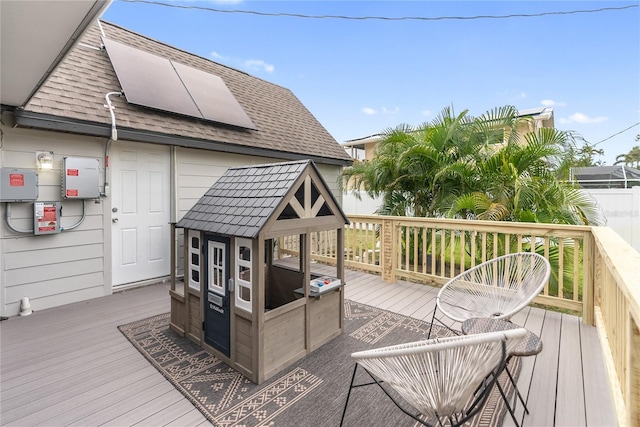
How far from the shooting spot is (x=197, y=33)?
35.3 feet

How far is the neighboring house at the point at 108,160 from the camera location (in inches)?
136

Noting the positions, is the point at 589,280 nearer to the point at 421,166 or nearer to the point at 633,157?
the point at 421,166

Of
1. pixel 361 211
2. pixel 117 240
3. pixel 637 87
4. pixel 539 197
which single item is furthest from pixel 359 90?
pixel 117 240

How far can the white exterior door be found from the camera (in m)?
4.20

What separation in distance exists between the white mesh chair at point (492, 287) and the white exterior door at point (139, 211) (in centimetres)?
401

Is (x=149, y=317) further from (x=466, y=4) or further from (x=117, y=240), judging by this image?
(x=466, y=4)

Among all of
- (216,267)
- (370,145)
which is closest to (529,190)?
(216,267)

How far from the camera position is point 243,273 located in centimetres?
237

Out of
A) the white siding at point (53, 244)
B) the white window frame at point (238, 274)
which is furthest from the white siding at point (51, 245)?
the white window frame at point (238, 274)

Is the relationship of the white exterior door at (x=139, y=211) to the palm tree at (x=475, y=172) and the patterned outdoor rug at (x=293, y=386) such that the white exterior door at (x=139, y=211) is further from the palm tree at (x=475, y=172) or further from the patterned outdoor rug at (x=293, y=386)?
the palm tree at (x=475, y=172)

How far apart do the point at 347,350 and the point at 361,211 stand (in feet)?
25.9

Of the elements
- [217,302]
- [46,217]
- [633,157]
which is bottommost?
[217,302]

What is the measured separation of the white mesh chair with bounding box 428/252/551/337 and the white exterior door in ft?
13.2

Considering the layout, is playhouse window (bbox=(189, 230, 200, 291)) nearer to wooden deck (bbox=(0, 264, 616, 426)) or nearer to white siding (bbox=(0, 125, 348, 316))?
wooden deck (bbox=(0, 264, 616, 426))
